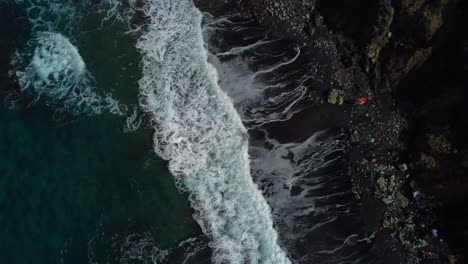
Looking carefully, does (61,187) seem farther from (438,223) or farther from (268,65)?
(438,223)

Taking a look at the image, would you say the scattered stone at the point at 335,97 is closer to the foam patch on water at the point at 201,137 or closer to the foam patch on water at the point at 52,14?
the foam patch on water at the point at 201,137

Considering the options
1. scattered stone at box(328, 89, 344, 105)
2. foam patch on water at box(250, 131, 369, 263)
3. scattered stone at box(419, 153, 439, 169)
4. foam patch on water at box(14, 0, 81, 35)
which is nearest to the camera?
scattered stone at box(419, 153, 439, 169)

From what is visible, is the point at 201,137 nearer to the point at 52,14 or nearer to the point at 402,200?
the point at 52,14

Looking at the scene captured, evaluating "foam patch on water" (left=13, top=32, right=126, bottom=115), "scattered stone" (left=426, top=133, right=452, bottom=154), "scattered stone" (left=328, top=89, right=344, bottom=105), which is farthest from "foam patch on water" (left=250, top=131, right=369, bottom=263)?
"foam patch on water" (left=13, top=32, right=126, bottom=115)

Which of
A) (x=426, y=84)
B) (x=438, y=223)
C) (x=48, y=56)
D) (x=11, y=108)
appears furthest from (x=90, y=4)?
(x=438, y=223)

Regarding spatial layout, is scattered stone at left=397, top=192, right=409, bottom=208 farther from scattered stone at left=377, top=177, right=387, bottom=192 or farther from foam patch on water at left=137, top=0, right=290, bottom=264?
foam patch on water at left=137, top=0, right=290, bottom=264

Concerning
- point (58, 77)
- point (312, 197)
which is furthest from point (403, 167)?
point (58, 77)

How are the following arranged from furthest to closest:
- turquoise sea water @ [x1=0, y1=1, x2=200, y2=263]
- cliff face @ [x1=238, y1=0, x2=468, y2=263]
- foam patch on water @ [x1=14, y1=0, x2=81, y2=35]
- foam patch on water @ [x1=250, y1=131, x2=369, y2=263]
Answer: foam patch on water @ [x1=14, y1=0, x2=81, y2=35] < foam patch on water @ [x1=250, y1=131, x2=369, y2=263] < turquoise sea water @ [x1=0, y1=1, x2=200, y2=263] < cliff face @ [x1=238, y1=0, x2=468, y2=263]
